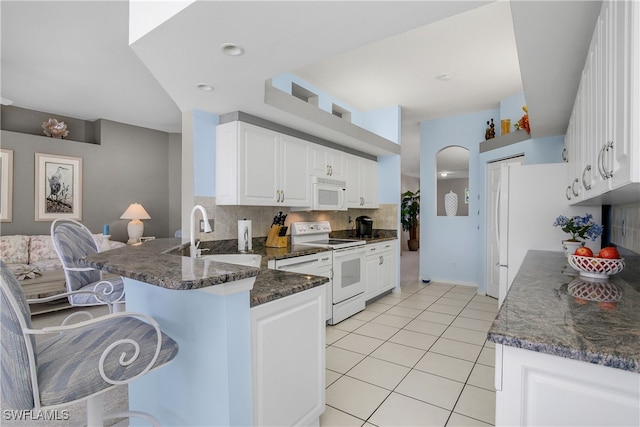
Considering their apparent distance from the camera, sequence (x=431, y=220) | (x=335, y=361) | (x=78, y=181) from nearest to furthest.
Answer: (x=335, y=361) < (x=78, y=181) < (x=431, y=220)

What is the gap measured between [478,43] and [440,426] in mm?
3233


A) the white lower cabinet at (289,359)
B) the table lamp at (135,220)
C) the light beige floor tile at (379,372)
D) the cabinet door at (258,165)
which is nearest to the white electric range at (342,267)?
the cabinet door at (258,165)

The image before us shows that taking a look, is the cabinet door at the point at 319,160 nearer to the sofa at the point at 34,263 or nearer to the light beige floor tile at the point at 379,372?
the light beige floor tile at the point at 379,372

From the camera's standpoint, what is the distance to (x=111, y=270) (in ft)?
4.59

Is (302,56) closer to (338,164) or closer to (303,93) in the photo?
(303,93)

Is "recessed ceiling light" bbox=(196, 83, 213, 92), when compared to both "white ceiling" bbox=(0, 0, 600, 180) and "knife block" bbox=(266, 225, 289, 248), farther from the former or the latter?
"knife block" bbox=(266, 225, 289, 248)

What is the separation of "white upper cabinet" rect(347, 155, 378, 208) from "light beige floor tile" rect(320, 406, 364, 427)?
288 centimetres

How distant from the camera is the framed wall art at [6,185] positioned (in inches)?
178

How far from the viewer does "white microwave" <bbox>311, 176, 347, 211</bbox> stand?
3.84 metres

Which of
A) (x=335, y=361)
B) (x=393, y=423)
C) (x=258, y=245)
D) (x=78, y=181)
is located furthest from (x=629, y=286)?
(x=78, y=181)

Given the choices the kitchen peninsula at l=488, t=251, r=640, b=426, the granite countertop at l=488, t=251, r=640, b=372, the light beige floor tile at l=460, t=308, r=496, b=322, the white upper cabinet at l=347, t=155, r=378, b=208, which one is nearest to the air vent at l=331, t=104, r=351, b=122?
the white upper cabinet at l=347, t=155, r=378, b=208

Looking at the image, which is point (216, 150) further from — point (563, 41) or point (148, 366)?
point (563, 41)

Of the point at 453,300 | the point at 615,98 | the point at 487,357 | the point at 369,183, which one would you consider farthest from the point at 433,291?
the point at 615,98

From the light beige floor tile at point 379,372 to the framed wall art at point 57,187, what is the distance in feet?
16.5
